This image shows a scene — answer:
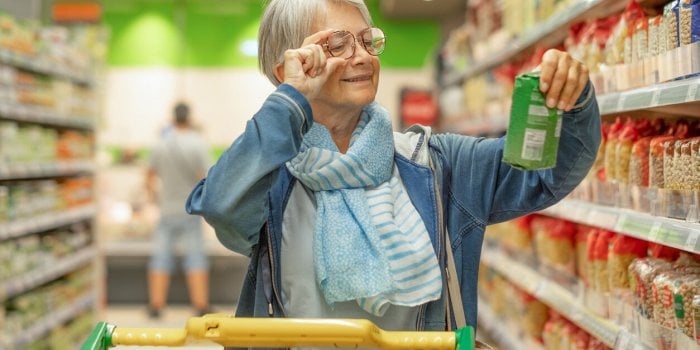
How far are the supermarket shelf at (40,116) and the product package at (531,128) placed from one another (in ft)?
10.7

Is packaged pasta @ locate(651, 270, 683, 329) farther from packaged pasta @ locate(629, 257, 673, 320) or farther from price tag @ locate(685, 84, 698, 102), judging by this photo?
price tag @ locate(685, 84, 698, 102)

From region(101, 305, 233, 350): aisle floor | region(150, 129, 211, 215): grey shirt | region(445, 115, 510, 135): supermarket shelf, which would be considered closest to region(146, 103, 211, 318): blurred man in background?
region(150, 129, 211, 215): grey shirt

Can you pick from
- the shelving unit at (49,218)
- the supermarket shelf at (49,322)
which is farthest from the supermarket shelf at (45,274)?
the supermarket shelf at (49,322)

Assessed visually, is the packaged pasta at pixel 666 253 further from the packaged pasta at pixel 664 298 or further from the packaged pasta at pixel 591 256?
the packaged pasta at pixel 591 256

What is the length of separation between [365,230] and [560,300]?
5.43 feet

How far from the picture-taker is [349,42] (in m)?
1.66

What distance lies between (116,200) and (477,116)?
18.9ft

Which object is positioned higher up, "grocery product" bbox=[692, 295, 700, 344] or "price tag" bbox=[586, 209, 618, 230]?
"price tag" bbox=[586, 209, 618, 230]

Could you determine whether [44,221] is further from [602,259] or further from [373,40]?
[373,40]

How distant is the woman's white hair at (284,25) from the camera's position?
5.56ft

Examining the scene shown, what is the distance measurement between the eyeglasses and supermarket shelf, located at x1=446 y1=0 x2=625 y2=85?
1159 mm

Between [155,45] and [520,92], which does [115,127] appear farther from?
[520,92]

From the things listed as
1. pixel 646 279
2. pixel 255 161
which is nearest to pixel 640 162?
pixel 646 279

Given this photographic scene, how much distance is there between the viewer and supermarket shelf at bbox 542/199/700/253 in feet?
6.15
